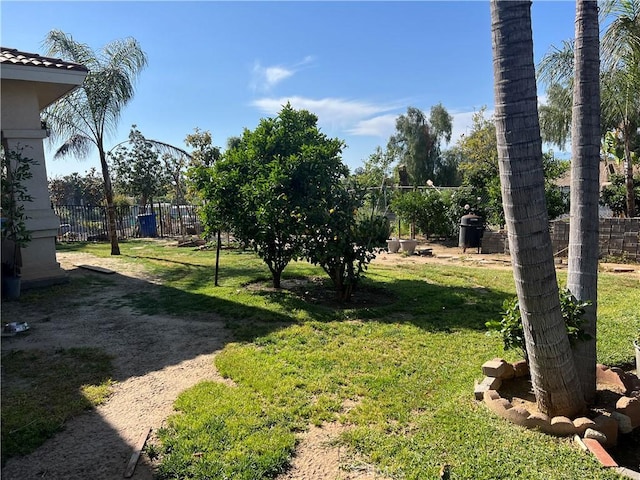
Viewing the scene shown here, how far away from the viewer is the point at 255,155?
275 inches

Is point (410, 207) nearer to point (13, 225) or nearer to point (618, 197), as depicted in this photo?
point (618, 197)

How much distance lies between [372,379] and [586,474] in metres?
1.72

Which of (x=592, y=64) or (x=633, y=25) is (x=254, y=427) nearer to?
(x=592, y=64)

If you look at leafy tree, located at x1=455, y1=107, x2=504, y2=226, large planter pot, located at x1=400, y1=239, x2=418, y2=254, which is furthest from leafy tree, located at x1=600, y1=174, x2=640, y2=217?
large planter pot, located at x1=400, y1=239, x2=418, y2=254

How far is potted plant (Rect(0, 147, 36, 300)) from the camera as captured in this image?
6.50 m

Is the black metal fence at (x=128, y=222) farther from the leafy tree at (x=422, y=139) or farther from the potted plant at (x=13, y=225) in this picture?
the leafy tree at (x=422, y=139)

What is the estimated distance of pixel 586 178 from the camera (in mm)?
2842

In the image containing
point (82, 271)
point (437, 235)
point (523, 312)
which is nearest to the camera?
point (523, 312)

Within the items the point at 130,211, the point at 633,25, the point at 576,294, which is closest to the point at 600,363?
the point at 576,294

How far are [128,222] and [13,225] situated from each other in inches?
558

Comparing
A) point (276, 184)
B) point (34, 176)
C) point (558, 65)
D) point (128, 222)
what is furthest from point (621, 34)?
point (128, 222)

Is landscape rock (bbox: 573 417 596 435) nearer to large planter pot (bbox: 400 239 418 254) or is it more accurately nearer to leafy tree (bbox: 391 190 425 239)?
large planter pot (bbox: 400 239 418 254)

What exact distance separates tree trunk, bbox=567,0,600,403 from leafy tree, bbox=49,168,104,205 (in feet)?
77.5

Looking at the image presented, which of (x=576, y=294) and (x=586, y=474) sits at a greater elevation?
(x=576, y=294)
